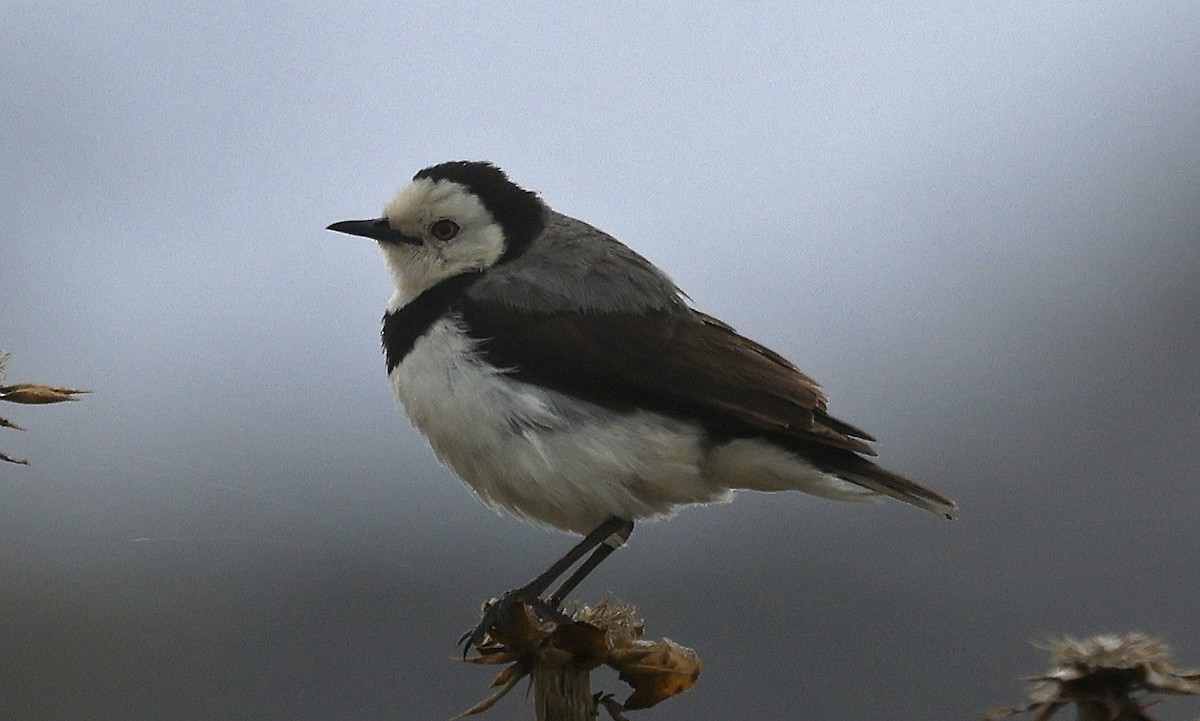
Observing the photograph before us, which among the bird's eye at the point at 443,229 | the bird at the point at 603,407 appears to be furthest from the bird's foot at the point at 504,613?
the bird's eye at the point at 443,229

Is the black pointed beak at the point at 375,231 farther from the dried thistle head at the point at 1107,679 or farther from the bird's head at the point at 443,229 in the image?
the dried thistle head at the point at 1107,679

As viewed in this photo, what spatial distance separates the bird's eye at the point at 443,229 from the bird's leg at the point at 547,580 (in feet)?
4.08

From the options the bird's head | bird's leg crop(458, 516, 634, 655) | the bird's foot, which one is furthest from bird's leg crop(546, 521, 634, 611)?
the bird's head

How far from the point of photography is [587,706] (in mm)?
3961

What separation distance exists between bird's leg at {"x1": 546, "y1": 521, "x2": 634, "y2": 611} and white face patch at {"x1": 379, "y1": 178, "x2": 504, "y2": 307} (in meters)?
1.07

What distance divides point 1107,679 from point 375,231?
10.9 feet

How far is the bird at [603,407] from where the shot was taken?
5.18 m

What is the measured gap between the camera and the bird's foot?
13.9 feet

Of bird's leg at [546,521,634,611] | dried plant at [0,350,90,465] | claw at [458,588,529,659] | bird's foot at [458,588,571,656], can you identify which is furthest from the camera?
bird's leg at [546,521,634,611]

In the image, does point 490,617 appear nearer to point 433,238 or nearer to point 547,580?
point 547,580

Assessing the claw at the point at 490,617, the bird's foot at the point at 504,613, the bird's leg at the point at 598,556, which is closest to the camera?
the bird's foot at the point at 504,613

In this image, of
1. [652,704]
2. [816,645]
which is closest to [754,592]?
[816,645]

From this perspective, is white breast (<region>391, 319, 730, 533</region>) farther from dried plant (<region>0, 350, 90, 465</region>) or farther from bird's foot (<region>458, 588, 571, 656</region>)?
dried plant (<region>0, 350, 90, 465</region>)

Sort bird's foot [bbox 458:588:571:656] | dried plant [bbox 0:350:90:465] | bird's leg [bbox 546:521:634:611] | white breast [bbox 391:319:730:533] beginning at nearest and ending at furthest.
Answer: dried plant [bbox 0:350:90:465] < bird's foot [bbox 458:588:571:656] < white breast [bbox 391:319:730:533] < bird's leg [bbox 546:521:634:611]
